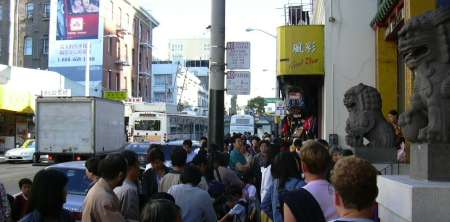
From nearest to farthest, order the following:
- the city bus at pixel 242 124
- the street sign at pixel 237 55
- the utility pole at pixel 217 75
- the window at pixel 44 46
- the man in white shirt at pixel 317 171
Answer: the man in white shirt at pixel 317 171 → the utility pole at pixel 217 75 → the street sign at pixel 237 55 → the city bus at pixel 242 124 → the window at pixel 44 46

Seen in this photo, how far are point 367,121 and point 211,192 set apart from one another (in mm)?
2809

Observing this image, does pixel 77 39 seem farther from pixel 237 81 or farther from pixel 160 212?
pixel 160 212

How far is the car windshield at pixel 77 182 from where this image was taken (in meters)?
10.3

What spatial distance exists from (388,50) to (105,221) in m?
12.1

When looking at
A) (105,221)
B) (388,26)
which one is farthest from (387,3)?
(105,221)

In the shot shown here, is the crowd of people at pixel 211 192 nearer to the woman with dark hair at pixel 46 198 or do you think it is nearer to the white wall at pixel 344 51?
the woman with dark hair at pixel 46 198

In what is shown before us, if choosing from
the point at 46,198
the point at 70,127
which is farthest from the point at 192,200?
the point at 70,127

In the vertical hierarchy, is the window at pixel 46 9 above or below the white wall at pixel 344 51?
above

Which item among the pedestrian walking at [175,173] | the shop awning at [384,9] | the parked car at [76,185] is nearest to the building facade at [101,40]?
the shop awning at [384,9]

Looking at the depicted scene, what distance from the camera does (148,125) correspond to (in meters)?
39.9

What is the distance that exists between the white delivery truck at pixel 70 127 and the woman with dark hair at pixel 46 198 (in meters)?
24.4

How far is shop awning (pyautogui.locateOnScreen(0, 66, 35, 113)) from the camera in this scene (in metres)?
38.5

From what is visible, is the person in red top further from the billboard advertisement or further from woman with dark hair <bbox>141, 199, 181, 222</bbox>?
the billboard advertisement

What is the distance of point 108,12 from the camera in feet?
212
